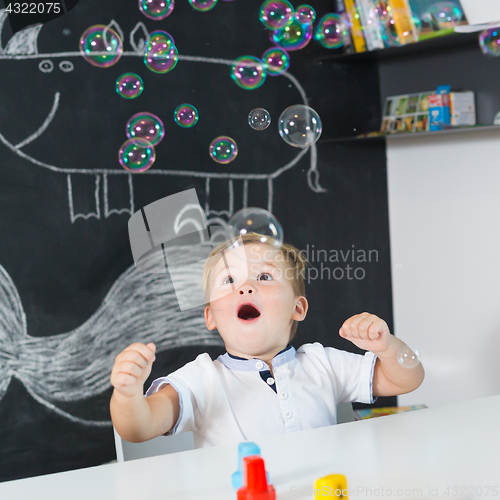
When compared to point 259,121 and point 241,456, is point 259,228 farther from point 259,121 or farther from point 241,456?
point 241,456

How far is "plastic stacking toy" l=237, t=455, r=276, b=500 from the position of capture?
612mm

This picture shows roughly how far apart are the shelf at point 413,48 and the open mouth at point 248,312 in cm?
173

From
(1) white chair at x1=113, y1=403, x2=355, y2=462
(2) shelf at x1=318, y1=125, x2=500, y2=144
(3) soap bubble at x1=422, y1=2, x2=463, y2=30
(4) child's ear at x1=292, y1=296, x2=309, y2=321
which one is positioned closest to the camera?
(1) white chair at x1=113, y1=403, x2=355, y2=462

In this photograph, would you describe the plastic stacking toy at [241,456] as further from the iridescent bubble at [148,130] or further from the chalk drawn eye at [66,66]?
the chalk drawn eye at [66,66]

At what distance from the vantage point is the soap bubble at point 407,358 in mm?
1156

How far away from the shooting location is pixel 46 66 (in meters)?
2.00

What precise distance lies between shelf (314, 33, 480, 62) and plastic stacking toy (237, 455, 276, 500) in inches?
88.3

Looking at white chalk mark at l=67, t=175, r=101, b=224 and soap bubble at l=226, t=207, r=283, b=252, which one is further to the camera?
white chalk mark at l=67, t=175, r=101, b=224

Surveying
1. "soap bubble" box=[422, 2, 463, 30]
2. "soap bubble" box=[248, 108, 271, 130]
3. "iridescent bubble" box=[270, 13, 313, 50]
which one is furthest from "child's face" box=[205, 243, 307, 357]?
"soap bubble" box=[422, 2, 463, 30]

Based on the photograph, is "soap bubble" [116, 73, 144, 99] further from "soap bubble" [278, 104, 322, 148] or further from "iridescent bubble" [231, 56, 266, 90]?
"soap bubble" [278, 104, 322, 148]

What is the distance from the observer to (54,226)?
6.65ft

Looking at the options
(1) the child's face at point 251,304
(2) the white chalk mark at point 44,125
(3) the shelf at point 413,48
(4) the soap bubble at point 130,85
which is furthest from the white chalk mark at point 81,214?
(3) the shelf at point 413,48

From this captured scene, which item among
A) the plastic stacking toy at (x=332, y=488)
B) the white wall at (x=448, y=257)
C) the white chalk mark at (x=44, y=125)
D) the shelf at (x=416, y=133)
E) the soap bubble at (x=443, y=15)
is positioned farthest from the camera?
the white wall at (x=448, y=257)

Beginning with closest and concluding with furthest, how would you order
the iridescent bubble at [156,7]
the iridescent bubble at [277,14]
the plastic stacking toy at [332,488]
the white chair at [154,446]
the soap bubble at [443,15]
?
the plastic stacking toy at [332,488] < the white chair at [154,446] < the iridescent bubble at [156,7] < the iridescent bubble at [277,14] < the soap bubble at [443,15]
